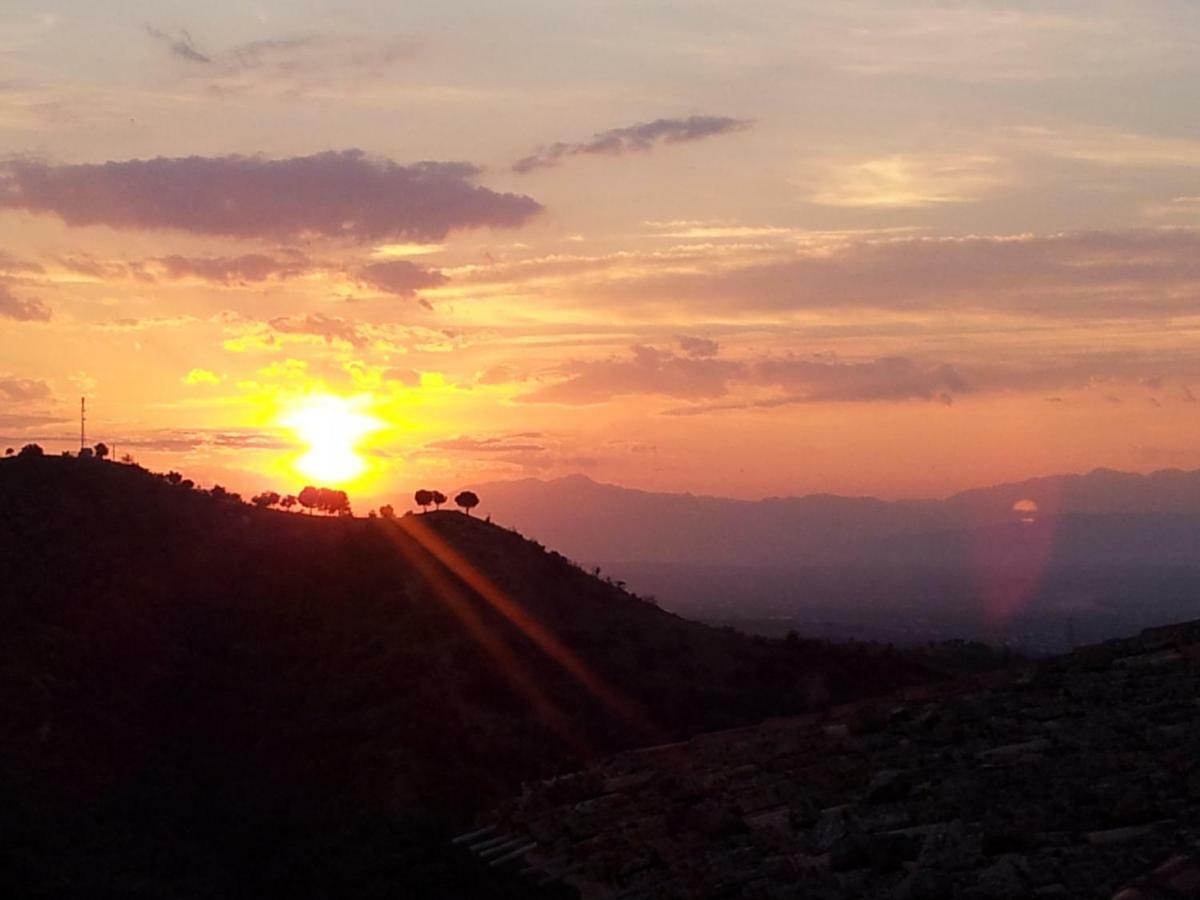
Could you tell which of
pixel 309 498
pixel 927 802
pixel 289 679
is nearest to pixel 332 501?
pixel 309 498

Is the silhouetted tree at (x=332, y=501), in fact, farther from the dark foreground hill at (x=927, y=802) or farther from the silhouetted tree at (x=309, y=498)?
the dark foreground hill at (x=927, y=802)

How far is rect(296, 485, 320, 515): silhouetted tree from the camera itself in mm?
75000

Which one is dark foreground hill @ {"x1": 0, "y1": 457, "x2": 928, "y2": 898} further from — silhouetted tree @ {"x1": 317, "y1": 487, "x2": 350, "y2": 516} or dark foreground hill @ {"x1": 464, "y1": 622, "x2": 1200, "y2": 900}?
silhouetted tree @ {"x1": 317, "y1": 487, "x2": 350, "y2": 516}

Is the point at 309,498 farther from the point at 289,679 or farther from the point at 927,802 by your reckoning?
the point at 927,802

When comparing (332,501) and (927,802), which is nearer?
(927,802)

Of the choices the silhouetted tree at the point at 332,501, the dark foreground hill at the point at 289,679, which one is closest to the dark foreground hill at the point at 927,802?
the dark foreground hill at the point at 289,679

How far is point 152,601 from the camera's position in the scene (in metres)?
50.6

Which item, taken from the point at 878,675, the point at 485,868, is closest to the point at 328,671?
the point at 878,675

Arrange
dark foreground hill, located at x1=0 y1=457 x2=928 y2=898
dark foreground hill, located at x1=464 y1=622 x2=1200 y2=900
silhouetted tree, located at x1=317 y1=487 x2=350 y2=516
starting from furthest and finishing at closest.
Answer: silhouetted tree, located at x1=317 y1=487 x2=350 y2=516, dark foreground hill, located at x1=0 y1=457 x2=928 y2=898, dark foreground hill, located at x1=464 y1=622 x2=1200 y2=900

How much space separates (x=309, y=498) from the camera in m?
76.4

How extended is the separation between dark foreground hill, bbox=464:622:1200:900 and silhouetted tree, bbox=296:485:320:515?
175ft

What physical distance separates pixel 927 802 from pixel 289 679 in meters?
34.5

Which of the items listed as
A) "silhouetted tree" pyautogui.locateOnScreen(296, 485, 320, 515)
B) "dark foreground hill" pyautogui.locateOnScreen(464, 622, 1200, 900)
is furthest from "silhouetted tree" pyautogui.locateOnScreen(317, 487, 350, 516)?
"dark foreground hill" pyautogui.locateOnScreen(464, 622, 1200, 900)

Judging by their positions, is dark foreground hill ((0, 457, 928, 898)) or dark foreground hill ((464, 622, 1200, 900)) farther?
dark foreground hill ((0, 457, 928, 898))
